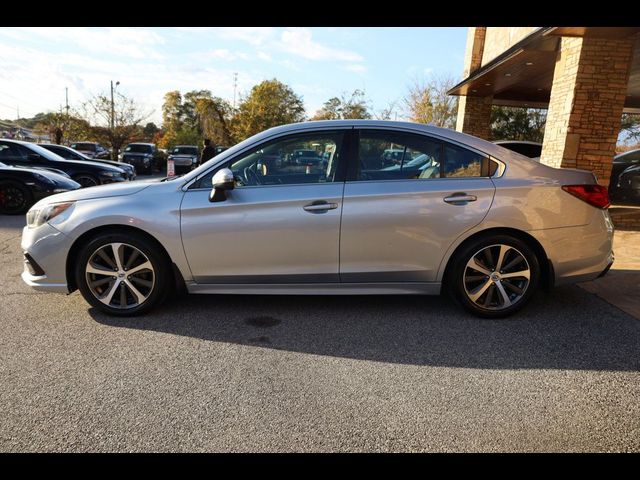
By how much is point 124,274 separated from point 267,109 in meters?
45.3

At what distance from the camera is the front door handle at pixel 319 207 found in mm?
3623

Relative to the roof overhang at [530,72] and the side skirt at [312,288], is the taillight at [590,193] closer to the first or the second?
the side skirt at [312,288]

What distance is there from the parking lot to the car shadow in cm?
2

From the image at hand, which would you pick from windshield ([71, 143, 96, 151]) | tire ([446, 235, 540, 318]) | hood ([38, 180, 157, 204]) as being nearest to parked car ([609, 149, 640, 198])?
tire ([446, 235, 540, 318])

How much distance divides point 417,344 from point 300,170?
1710 mm

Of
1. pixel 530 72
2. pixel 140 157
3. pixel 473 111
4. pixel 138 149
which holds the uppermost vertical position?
pixel 530 72

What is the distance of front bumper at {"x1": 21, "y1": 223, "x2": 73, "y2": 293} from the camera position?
3.74 metres

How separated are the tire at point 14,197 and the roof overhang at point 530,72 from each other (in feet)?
33.4

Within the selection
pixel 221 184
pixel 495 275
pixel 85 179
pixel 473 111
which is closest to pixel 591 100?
pixel 495 275

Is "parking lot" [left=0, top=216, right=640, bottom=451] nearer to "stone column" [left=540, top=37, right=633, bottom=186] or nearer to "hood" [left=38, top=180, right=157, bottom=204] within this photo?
"hood" [left=38, top=180, right=157, bottom=204]

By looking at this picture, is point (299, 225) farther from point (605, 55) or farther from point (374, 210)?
point (605, 55)

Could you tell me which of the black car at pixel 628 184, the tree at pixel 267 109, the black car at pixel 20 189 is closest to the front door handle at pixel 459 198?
the black car at pixel 20 189

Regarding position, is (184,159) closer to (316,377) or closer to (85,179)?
(85,179)

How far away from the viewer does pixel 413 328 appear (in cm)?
366
